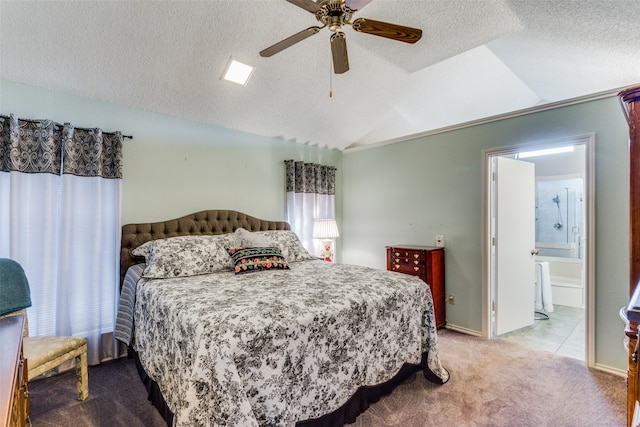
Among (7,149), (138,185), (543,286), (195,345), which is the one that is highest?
(7,149)

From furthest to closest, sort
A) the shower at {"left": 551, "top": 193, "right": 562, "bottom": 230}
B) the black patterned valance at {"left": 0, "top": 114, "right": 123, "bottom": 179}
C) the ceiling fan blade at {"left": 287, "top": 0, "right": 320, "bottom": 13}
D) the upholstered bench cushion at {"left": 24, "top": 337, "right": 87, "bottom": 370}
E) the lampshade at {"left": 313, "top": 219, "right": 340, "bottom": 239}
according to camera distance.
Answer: the shower at {"left": 551, "top": 193, "right": 562, "bottom": 230}, the lampshade at {"left": 313, "top": 219, "right": 340, "bottom": 239}, the black patterned valance at {"left": 0, "top": 114, "right": 123, "bottom": 179}, the upholstered bench cushion at {"left": 24, "top": 337, "right": 87, "bottom": 370}, the ceiling fan blade at {"left": 287, "top": 0, "right": 320, "bottom": 13}

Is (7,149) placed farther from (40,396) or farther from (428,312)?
(428,312)

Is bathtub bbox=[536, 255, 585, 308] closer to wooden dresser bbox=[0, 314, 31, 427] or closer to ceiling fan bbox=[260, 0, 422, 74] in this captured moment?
ceiling fan bbox=[260, 0, 422, 74]

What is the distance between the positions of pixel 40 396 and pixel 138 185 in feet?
5.93

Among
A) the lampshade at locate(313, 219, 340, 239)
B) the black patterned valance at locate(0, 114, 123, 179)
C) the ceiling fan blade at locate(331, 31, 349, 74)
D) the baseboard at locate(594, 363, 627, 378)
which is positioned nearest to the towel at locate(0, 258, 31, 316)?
the black patterned valance at locate(0, 114, 123, 179)

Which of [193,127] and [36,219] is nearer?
[36,219]

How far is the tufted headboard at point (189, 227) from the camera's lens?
295 cm

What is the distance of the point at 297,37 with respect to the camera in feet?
6.52

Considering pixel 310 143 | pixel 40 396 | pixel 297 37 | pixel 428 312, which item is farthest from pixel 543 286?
pixel 40 396

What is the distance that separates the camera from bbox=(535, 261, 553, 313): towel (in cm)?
426

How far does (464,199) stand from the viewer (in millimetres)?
3535

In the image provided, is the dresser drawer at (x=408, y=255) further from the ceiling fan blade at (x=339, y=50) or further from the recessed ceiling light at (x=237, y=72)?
the recessed ceiling light at (x=237, y=72)

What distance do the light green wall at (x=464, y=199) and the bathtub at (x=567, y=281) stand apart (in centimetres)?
216

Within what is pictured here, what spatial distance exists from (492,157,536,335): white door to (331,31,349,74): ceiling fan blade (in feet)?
6.94
